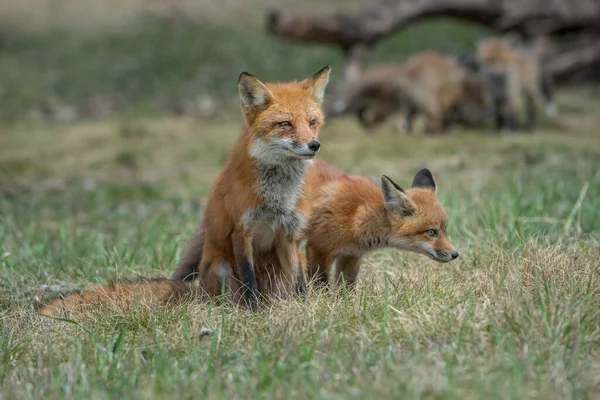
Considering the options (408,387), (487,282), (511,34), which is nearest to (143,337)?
(408,387)

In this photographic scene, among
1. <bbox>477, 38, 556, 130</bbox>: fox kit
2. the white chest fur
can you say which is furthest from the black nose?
<bbox>477, 38, 556, 130</bbox>: fox kit

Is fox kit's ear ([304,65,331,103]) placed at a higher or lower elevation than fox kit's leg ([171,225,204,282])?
higher

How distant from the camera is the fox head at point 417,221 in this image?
201 inches

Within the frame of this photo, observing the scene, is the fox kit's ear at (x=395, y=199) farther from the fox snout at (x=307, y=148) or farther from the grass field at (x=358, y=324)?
the fox snout at (x=307, y=148)

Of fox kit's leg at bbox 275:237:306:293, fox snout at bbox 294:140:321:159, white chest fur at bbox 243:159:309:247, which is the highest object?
fox snout at bbox 294:140:321:159

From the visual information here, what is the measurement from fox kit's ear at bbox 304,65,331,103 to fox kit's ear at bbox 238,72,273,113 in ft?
1.08

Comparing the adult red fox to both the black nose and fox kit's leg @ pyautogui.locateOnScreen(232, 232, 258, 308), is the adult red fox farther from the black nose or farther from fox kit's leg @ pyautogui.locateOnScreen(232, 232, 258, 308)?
the black nose

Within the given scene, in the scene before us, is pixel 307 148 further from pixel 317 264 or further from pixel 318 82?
pixel 317 264

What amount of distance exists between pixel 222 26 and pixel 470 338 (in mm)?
16707

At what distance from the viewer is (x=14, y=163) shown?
1192 cm

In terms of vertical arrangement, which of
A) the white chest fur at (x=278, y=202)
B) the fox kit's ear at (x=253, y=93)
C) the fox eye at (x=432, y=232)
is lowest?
the fox eye at (x=432, y=232)

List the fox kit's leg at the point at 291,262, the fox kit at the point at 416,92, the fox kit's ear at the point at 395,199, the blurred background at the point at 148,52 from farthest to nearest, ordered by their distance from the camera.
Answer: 1. the blurred background at the point at 148,52
2. the fox kit at the point at 416,92
3. the fox kit's ear at the point at 395,199
4. the fox kit's leg at the point at 291,262

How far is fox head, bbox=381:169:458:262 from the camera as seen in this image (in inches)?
201

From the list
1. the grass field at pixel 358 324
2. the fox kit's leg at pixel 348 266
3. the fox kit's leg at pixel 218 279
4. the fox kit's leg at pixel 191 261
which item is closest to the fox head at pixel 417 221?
the grass field at pixel 358 324
